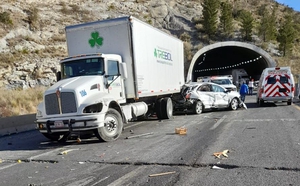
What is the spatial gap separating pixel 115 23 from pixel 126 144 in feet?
14.1

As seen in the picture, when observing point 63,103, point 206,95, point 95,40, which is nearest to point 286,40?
point 206,95

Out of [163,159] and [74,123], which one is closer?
[163,159]

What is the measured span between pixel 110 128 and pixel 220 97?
8067 mm

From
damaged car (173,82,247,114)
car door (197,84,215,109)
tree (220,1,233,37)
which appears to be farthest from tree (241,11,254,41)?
car door (197,84,215,109)

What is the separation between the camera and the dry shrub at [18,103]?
15209 millimetres

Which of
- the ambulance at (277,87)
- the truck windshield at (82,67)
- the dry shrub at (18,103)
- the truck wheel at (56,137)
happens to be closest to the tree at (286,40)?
the ambulance at (277,87)

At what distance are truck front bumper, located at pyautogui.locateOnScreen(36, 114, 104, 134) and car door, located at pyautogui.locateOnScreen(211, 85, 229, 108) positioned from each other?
8397 mm

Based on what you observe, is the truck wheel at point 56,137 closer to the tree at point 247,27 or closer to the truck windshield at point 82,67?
the truck windshield at point 82,67

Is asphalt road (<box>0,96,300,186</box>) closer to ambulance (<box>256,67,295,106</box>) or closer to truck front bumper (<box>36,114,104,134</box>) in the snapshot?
truck front bumper (<box>36,114,104,134</box>)

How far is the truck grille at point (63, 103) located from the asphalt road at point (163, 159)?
0.99 meters

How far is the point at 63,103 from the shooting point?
7.84 meters

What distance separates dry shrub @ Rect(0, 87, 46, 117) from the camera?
49.9ft

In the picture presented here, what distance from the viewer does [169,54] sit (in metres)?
14.1

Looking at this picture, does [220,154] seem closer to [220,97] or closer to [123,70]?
[123,70]
